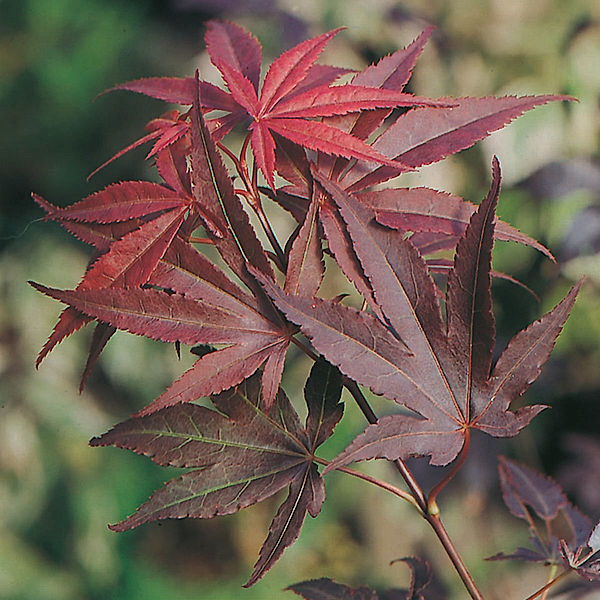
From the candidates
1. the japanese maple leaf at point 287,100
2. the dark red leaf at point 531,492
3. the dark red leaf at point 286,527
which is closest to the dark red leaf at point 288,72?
the japanese maple leaf at point 287,100

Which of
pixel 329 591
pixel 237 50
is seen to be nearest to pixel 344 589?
pixel 329 591

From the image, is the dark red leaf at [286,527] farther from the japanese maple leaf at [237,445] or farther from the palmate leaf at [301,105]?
the palmate leaf at [301,105]

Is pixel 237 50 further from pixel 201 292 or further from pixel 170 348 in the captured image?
pixel 170 348

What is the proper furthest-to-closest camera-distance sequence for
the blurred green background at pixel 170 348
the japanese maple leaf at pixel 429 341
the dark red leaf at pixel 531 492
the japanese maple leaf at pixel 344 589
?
1. the blurred green background at pixel 170 348
2. the dark red leaf at pixel 531 492
3. the japanese maple leaf at pixel 344 589
4. the japanese maple leaf at pixel 429 341

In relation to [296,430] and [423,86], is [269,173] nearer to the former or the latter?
[296,430]

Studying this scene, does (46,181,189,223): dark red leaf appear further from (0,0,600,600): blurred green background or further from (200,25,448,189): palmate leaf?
(0,0,600,600): blurred green background

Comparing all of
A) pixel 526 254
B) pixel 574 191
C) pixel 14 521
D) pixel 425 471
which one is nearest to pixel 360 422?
pixel 425 471
